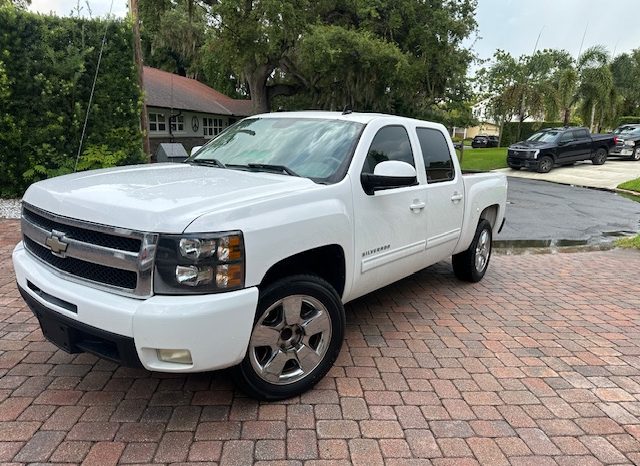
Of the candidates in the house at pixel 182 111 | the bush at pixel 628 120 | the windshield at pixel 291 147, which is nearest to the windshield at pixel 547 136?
the house at pixel 182 111

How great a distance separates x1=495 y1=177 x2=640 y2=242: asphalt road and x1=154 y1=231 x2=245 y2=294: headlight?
7626mm

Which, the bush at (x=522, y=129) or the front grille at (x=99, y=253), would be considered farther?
the bush at (x=522, y=129)

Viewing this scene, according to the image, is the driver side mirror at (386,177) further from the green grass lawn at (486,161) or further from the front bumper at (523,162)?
the front bumper at (523,162)

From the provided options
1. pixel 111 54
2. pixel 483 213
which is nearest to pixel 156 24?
pixel 111 54

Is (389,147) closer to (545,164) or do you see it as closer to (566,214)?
(566,214)

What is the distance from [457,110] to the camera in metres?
29.2

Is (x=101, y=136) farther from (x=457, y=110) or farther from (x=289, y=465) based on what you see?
(x=457, y=110)

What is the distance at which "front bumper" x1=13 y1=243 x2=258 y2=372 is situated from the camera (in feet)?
7.93

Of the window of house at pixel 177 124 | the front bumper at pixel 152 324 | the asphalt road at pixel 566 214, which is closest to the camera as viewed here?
the front bumper at pixel 152 324

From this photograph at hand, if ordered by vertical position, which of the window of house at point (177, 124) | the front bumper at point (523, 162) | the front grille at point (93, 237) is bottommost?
the front bumper at point (523, 162)

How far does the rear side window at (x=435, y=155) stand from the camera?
180 inches

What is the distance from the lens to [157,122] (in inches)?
927

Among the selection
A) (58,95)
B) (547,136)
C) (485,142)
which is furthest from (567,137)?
(485,142)

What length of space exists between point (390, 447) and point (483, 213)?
3.76 meters
